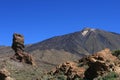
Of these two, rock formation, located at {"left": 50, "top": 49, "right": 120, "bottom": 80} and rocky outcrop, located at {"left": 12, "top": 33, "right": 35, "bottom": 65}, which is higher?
Result: rocky outcrop, located at {"left": 12, "top": 33, "right": 35, "bottom": 65}

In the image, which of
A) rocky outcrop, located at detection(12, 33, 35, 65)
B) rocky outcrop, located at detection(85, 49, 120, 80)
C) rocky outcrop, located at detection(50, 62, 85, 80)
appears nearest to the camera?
rocky outcrop, located at detection(85, 49, 120, 80)

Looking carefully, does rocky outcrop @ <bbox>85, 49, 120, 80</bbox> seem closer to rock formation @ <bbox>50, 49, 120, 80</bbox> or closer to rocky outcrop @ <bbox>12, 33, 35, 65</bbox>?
rock formation @ <bbox>50, 49, 120, 80</bbox>

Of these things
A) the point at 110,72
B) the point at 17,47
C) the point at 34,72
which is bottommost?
the point at 110,72

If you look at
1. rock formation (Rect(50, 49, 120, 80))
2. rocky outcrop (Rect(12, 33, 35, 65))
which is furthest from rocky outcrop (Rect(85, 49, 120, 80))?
rocky outcrop (Rect(12, 33, 35, 65))

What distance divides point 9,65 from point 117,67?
8115cm

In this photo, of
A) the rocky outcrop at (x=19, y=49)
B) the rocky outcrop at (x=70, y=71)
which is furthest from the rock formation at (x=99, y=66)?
the rocky outcrop at (x=19, y=49)

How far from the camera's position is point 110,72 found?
2445cm

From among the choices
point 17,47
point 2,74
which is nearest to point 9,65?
point 17,47

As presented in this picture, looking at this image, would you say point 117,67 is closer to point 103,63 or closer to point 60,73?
point 103,63

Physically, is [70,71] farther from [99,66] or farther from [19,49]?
[19,49]

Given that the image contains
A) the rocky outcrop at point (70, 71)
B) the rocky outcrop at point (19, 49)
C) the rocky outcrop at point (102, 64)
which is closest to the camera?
the rocky outcrop at point (102, 64)

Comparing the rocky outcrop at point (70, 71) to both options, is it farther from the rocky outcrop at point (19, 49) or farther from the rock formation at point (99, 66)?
the rocky outcrop at point (19, 49)

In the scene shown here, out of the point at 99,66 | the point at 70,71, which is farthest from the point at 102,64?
the point at 70,71

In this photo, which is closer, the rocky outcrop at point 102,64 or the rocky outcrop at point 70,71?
the rocky outcrop at point 102,64
